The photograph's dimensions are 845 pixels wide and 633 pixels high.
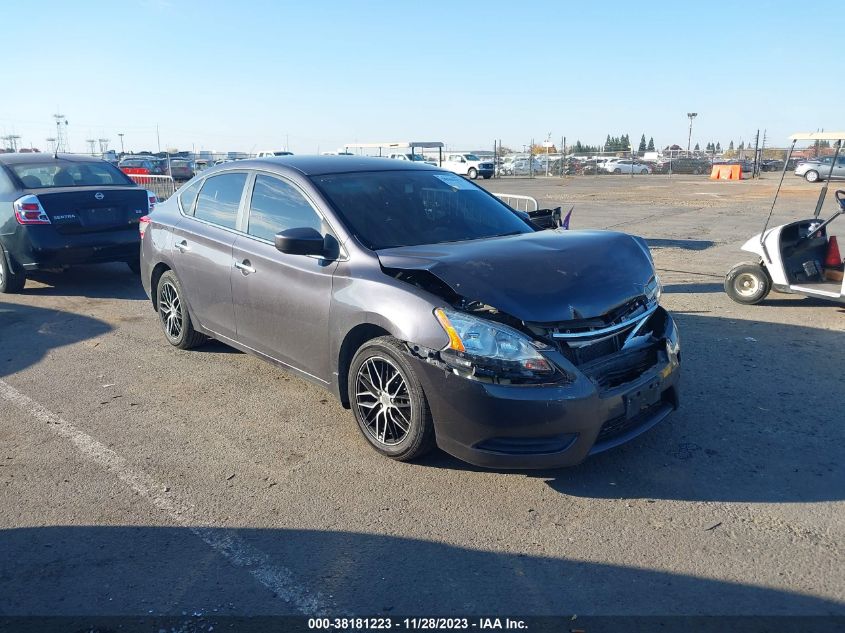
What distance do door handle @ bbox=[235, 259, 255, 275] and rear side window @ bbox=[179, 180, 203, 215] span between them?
1.12m

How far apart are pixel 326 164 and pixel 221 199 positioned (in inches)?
39.2

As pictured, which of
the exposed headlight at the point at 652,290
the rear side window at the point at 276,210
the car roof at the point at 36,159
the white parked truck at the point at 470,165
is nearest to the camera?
the exposed headlight at the point at 652,290

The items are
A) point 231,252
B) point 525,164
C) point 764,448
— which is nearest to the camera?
point 764,448

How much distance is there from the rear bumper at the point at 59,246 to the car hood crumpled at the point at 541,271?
5761mm

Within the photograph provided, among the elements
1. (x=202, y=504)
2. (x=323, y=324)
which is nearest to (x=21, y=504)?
(x=202, y=504)

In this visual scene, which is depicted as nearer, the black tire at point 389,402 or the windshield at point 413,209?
the black tire at point 389,402

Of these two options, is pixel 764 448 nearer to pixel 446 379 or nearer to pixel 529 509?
pixel 529 509

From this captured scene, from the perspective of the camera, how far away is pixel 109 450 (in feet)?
14.3

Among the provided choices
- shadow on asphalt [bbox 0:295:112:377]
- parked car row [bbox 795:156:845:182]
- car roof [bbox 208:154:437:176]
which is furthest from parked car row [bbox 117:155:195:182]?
car roof [bbox 208:154:437:176]

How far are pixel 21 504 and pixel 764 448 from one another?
13.7ft

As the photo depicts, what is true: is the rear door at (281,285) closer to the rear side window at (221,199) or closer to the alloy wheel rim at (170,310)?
the rear side window at (221,199)

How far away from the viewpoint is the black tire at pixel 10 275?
8.62m

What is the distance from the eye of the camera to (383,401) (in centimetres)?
407

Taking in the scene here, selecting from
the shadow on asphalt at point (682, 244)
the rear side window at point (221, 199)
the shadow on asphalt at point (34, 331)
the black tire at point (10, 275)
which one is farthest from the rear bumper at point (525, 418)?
the shadow on asphalt at point (682, 244)
